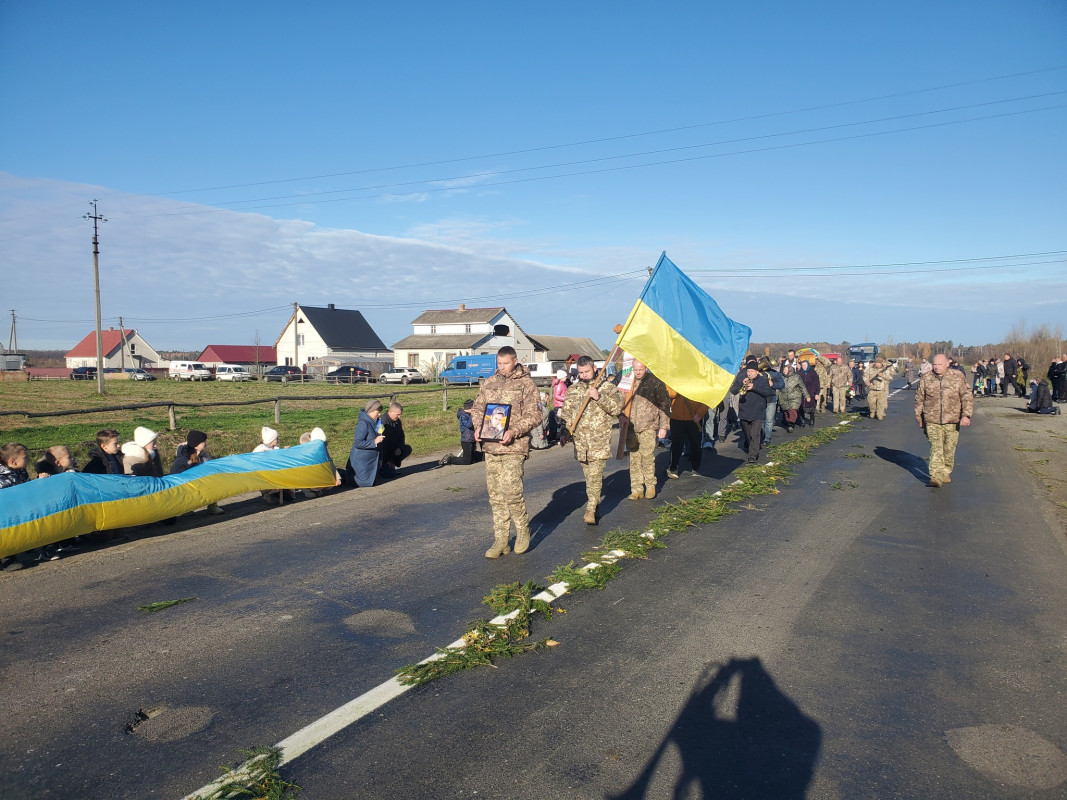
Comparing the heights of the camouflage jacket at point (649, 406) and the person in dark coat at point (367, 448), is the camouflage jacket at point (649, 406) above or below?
above

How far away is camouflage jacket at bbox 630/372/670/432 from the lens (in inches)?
414

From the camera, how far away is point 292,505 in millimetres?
10438

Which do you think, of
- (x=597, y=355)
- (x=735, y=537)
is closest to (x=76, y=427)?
(x=735, y=537)

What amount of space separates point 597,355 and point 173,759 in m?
92.1

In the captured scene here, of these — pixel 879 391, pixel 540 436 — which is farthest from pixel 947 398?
pixel 879 391

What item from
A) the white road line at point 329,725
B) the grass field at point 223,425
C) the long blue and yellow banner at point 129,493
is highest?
the long blue and yellow banner at point 129,493

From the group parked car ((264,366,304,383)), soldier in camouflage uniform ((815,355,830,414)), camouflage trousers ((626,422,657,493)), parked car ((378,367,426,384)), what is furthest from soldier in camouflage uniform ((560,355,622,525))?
parked car ((264,366,304,383))

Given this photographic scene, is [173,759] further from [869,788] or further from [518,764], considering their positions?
[869,788]

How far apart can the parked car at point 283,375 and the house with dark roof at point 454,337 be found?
1240 centimetres

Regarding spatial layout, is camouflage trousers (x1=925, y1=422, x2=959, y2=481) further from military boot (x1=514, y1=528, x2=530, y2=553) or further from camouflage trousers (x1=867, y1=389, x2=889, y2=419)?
camouflage trousers (x1=867, y1=389, x2=889, y2=419)

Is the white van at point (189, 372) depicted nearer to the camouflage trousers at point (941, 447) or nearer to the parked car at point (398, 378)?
the parked car at point (398, 378)

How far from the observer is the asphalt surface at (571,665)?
12.3 ft

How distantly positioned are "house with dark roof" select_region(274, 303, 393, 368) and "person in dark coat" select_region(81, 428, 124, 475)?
70971 mm

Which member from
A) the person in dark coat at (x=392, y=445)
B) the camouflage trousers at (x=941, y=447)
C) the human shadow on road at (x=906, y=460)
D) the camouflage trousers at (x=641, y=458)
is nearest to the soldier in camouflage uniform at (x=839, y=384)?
the human shadow on road at (x=906, y=460)
